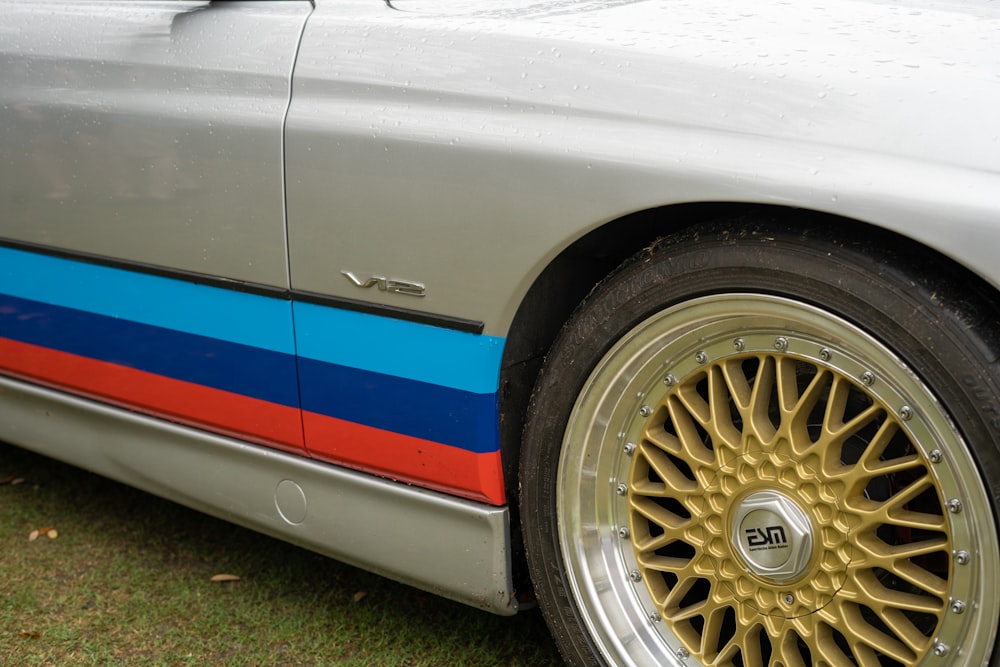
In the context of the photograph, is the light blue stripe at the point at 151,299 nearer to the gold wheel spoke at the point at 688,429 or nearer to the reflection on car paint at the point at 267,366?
the reflection on car paint at the point at 267,366

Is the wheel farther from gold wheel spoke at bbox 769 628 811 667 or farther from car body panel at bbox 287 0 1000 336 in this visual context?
car body panel at bbox 287 0 1000 336

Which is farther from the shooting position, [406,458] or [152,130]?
[152,130]

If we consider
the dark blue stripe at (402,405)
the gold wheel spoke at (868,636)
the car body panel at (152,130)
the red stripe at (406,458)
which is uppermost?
the car body panel at (152,130)

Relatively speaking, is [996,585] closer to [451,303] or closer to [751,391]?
[751,391]

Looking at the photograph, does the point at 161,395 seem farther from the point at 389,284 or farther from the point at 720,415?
the point at 720,415

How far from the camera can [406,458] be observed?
79.2 inches

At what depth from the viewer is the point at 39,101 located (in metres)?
2.39

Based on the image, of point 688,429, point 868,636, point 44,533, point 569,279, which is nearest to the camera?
point 868,636

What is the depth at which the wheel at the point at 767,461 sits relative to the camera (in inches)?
57.8

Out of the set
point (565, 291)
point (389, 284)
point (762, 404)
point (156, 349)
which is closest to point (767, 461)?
point (762, 404)

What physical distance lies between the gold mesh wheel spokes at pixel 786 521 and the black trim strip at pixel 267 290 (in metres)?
0.39

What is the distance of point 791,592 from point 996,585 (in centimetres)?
33

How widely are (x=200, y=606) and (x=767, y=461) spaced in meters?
1.41

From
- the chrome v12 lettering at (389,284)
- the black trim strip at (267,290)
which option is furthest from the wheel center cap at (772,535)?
the chrome v12 lettering at (389,284)
